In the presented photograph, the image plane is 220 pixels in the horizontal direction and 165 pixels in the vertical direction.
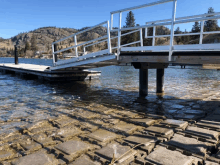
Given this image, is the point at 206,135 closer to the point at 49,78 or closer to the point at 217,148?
the point at 217,148

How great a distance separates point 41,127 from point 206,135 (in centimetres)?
381

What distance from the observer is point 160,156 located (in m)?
3.05

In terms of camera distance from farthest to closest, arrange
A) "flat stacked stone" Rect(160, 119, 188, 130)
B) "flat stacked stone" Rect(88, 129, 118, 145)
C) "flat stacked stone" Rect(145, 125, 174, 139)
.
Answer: "flat stacked stone" Rect(160, 119, 188, 130), "flat stacked stone" Rect(145, 125, 174, 139), "flat stacked stone" Rect(88, 129, 118, 145)

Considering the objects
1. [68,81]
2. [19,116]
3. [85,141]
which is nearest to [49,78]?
[68,81]

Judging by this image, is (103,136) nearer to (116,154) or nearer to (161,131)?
(116,154)

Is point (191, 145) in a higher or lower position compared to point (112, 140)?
higher

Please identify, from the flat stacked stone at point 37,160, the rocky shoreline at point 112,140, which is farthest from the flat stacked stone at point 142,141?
the flat stacked stone at point 37,160

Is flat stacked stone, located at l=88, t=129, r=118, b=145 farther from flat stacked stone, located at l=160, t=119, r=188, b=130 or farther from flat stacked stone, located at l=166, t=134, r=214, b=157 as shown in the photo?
flat stacked stone, located at l=160, t=119, r=188, b=130

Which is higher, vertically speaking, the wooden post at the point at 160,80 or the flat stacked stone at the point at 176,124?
the wooden post at the point at 160,80

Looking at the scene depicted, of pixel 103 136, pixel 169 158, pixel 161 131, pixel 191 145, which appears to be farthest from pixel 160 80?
pixel 169 158

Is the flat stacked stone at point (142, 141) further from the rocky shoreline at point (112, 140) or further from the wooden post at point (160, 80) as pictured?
the wooden post at point (160, 80)

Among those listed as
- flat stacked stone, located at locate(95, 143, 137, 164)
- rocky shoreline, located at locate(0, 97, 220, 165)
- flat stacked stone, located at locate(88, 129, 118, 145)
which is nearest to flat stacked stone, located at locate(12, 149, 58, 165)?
rocky shoreline, located at locate(0, 97, 220, 165)

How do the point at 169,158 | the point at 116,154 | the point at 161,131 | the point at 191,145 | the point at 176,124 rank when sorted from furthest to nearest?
1. the point at 176,124
2. the point at 161,131
3. the point at 191,145
4. the point at 116,154
5. the point at 169,158

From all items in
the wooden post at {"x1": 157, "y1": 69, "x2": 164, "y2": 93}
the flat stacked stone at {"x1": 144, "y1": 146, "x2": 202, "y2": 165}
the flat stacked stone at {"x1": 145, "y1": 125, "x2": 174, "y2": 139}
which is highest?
the wooden post at {"x1": 157, "y1": 69, "x2": 164, "y2": 93}
